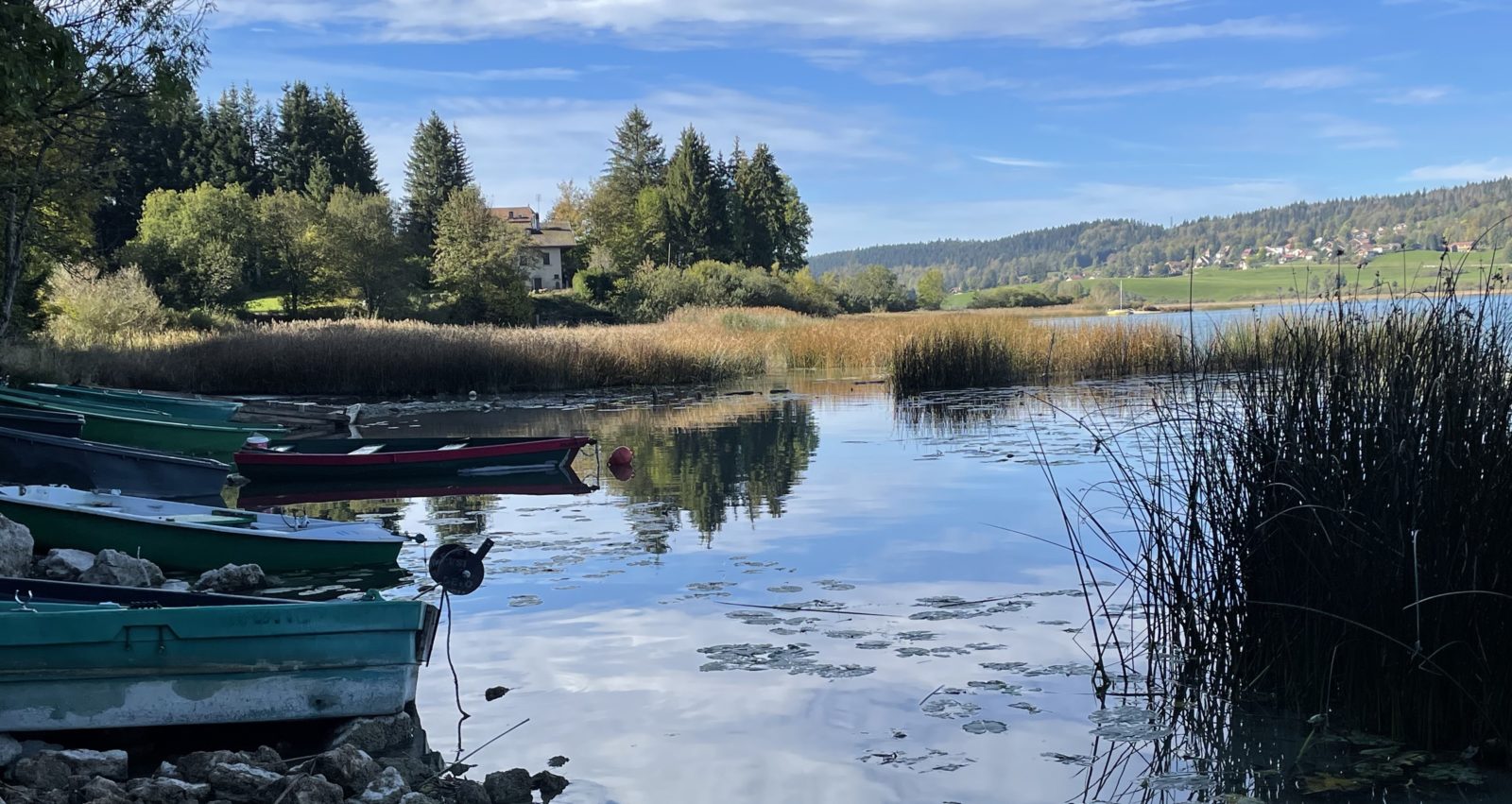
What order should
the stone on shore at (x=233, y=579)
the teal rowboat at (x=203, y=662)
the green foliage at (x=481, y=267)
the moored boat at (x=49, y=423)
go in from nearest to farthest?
the teal rowboat at (x=203, y=662) < the stone on shore at (x=233, y=579) < the moored boat at (x=49, y=423) < the green foliage at (x=481, y=267)

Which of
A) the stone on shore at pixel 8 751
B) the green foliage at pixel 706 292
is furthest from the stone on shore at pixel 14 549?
the green foliage at pixel 706 292

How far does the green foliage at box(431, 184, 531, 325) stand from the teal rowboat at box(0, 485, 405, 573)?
44052mm

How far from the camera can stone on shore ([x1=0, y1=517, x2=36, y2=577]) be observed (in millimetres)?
7703

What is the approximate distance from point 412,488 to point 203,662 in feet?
30.2

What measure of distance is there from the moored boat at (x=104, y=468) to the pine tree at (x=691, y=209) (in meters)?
61.4

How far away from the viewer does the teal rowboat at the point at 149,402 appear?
58.2 ft

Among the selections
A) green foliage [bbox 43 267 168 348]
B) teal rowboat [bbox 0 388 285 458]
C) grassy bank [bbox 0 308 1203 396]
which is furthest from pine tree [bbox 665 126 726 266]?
teal rowboat [bbox 0 388 285 458]

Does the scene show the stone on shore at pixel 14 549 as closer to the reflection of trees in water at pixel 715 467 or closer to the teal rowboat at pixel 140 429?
the reflection of trees in water at pixel 715 467

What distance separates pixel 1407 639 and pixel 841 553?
516 cm

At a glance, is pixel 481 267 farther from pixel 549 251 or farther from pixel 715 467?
pixel 715 467

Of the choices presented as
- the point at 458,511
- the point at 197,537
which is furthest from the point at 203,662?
the point at 458,511

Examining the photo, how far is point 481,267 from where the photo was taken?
54156 mm

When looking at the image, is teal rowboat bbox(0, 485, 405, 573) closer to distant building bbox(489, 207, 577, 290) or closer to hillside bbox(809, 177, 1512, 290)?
hillside bbox(809, 177, 1512, 290)

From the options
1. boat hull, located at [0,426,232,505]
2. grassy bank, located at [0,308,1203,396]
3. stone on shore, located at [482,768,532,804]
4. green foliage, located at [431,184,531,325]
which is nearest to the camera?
stone on shore, located at [482,768,532,804]
